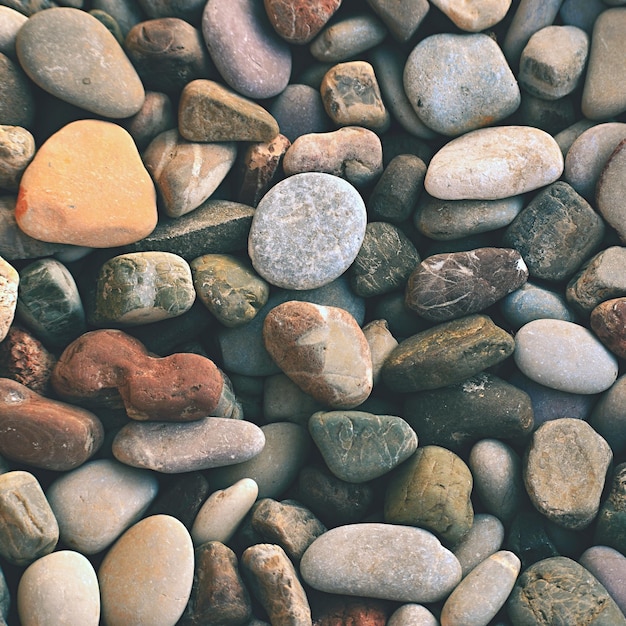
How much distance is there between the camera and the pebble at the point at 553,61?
90.0 inches

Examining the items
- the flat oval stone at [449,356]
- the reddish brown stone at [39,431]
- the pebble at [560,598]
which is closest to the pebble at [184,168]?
the reddish brown stone at [39,431]

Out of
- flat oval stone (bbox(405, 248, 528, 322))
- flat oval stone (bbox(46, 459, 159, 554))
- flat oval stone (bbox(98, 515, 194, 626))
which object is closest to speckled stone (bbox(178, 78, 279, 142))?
flat oval stone (bbox(405, 248, 528, 322))

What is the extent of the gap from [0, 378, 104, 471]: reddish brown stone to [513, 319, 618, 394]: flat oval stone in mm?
1312

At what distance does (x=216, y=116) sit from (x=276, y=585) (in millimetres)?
1354

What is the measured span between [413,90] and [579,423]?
3.80ft

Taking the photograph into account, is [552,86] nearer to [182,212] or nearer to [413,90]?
[413,90]

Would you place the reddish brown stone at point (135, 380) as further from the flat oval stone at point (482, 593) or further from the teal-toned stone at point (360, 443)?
the flat oval stone at point (482, 593)

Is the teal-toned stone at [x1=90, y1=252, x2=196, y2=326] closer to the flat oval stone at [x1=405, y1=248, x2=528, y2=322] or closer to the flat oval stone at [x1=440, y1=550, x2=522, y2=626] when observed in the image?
the flat oval stone at [x1=405, y1=248, x2=528, y2=322]

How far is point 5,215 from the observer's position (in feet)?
6.64

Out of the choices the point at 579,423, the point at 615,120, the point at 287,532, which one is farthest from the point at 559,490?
the point at 615,120

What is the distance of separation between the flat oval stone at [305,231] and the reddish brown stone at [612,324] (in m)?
0.78

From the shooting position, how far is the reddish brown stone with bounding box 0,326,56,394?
6.65ft

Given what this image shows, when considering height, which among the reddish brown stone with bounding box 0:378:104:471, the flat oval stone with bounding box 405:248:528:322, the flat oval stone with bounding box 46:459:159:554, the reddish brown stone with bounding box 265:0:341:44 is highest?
the reddish brown stone with bounding box 265:0:341:44

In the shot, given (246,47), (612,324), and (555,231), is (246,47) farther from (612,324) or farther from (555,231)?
(612,324)
